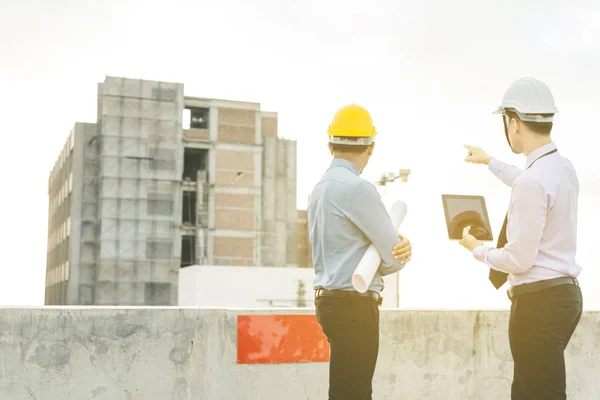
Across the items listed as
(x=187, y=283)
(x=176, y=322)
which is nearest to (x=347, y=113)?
(x=176, y=322)

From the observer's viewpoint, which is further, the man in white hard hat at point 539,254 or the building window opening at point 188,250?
the building window opening at point 188,250

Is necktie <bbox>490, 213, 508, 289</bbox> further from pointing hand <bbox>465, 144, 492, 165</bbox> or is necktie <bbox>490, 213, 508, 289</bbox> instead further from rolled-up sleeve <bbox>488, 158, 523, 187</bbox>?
pointing hand <bbox>465, 144, 492, 165</bbox>

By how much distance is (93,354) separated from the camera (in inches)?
204

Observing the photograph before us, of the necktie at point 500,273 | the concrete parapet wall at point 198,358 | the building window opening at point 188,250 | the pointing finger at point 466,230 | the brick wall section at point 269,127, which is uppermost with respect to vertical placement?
the brick wall section at point 269,127

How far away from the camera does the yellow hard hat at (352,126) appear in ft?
12.1

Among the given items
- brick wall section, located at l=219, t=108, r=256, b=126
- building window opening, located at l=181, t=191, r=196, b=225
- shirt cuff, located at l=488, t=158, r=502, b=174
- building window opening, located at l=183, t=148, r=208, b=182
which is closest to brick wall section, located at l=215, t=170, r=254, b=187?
building window opening, located at l=183, t=148, r=208, b=182

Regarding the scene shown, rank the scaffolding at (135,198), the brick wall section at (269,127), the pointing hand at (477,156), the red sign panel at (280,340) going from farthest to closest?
1. the brick wall section at (269,127)
2. the scaffolding at (135,198)
3. the red sign panel at (280,340)
4. the pointing hand at (477,156)

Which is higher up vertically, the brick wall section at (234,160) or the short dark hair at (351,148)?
the brick wall section at (234,160)

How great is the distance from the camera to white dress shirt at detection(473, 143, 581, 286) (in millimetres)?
3264

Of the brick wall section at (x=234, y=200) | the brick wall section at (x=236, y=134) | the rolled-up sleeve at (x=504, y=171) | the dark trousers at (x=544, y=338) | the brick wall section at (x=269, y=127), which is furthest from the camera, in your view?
the brick wall section at (x=269, y=127)

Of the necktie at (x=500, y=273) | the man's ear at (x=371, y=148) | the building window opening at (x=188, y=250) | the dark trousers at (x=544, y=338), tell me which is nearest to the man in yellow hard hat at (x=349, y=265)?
the man's ear at (x=371, y=148)

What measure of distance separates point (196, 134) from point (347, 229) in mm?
59586

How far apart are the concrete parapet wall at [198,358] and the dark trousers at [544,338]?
8.08ft

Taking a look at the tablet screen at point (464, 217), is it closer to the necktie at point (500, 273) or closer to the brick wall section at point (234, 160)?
the necktie at point (500, 273)
